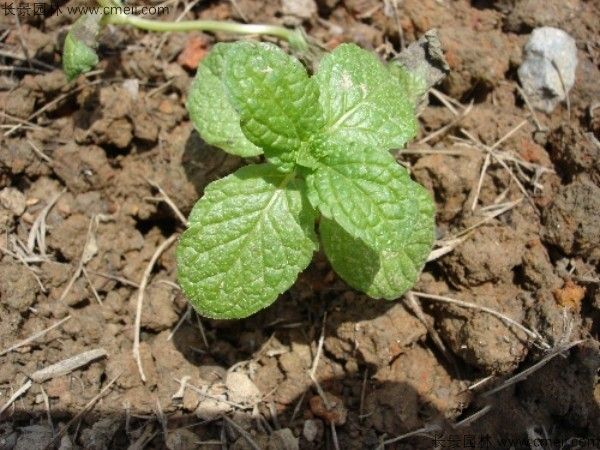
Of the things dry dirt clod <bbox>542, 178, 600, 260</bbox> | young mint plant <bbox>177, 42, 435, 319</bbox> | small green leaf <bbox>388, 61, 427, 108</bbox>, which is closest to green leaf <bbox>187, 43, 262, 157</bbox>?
young mint plant <bbox>177, 42, 435, 319</bbox>

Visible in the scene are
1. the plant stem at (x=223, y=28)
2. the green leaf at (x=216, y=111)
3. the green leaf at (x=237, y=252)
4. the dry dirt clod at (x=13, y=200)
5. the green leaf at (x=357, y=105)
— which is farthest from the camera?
the plant stem at (x=223, y=28)

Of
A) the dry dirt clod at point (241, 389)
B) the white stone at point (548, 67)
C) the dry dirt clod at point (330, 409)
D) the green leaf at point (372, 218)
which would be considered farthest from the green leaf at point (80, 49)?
the white stone at point (548, 67)

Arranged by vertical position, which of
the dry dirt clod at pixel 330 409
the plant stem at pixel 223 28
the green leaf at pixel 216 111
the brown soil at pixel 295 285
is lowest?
the dry dirt clod at pixel 330 409

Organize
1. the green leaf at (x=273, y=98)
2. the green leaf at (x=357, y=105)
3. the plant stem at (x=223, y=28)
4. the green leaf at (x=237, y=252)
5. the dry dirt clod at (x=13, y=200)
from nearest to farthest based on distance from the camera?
the green leaf at (x=273, y=98), the green leaf at (x=237, y=252), the green leaf at (x=357, y=105), the dry dirt clod at (x=13, y=200), the plant stem at (x=223, y=28)

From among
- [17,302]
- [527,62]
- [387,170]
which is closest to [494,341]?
[387,170]

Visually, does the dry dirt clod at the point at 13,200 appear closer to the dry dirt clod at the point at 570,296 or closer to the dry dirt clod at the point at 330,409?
the dry dirt clod at the point at 330,409

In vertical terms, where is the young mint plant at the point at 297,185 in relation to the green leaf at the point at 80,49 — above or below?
below

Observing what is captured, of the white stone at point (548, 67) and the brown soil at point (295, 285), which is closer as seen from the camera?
the brown soil at point (295, 285)

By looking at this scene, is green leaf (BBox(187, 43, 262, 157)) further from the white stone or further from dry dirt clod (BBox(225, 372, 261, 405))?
Result: the white stone

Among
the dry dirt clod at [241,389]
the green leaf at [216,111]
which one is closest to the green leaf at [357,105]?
the green leaf at [216,111]
